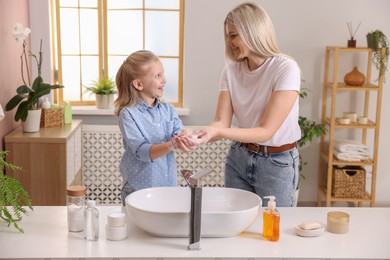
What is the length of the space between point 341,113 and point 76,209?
3.02 meters

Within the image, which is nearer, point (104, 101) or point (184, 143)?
point (184, 143)

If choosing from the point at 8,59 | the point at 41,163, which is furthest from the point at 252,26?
the point at 8,59

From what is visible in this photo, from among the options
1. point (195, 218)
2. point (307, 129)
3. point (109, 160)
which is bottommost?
point (109, 160)

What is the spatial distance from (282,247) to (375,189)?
2846mm

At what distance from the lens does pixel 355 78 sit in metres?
4.23

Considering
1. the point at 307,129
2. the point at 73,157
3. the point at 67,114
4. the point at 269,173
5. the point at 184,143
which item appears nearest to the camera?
the point at 184,143

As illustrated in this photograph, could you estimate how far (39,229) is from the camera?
1.96m

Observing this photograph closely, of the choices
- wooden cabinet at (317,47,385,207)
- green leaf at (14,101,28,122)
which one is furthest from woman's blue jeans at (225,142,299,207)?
wooden cabinet at (317,47,385,207)

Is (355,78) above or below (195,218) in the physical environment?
above

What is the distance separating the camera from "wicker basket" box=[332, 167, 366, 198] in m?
4.30

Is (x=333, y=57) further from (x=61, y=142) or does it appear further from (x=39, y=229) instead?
(x=39, y=229)

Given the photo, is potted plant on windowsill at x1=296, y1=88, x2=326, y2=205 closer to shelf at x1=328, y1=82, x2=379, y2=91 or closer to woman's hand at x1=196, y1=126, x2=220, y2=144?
shelf at x1=328, y1=82, x2=379, y2=91

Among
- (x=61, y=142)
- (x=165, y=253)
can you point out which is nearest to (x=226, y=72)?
(x=165, y=253)

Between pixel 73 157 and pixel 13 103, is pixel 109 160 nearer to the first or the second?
pixel 73 157
